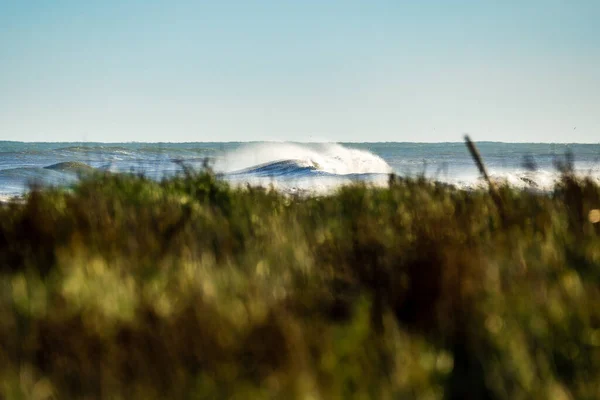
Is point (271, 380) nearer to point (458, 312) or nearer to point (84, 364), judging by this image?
point (84, 364)

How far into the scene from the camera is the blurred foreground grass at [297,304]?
3125 mm

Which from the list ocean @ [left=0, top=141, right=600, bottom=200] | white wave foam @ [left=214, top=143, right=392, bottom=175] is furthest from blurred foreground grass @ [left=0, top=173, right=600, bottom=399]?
white wave foam @ [left=214, top=143, right=392, bottom=175]

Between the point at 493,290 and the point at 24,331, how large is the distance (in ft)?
7.61

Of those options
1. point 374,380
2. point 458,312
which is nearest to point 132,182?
point 458,312

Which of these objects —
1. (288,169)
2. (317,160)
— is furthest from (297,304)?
(317,160)

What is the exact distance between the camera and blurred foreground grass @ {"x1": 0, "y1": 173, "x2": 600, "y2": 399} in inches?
123

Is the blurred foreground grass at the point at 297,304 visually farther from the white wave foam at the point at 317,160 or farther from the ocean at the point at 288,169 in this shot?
A: the white wave foam at the point at 317,160

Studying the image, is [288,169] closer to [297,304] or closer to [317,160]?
[317,160]

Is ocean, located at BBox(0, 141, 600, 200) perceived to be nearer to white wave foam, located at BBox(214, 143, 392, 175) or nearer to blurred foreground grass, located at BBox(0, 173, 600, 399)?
white wave foam, located at BBox(214, 143, 392, 175)

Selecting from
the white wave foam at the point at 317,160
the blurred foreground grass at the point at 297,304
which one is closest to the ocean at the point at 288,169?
the white wave foam at the point at 317,160

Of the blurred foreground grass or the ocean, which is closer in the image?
the blurred foreground grass

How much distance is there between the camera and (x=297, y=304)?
4016mm

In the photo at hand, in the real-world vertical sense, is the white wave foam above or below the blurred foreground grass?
below

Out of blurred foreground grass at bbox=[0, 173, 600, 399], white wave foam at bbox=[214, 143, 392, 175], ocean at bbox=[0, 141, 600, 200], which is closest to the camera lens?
blurred foreground grass at bbox=[0, 173, 600, 399]
